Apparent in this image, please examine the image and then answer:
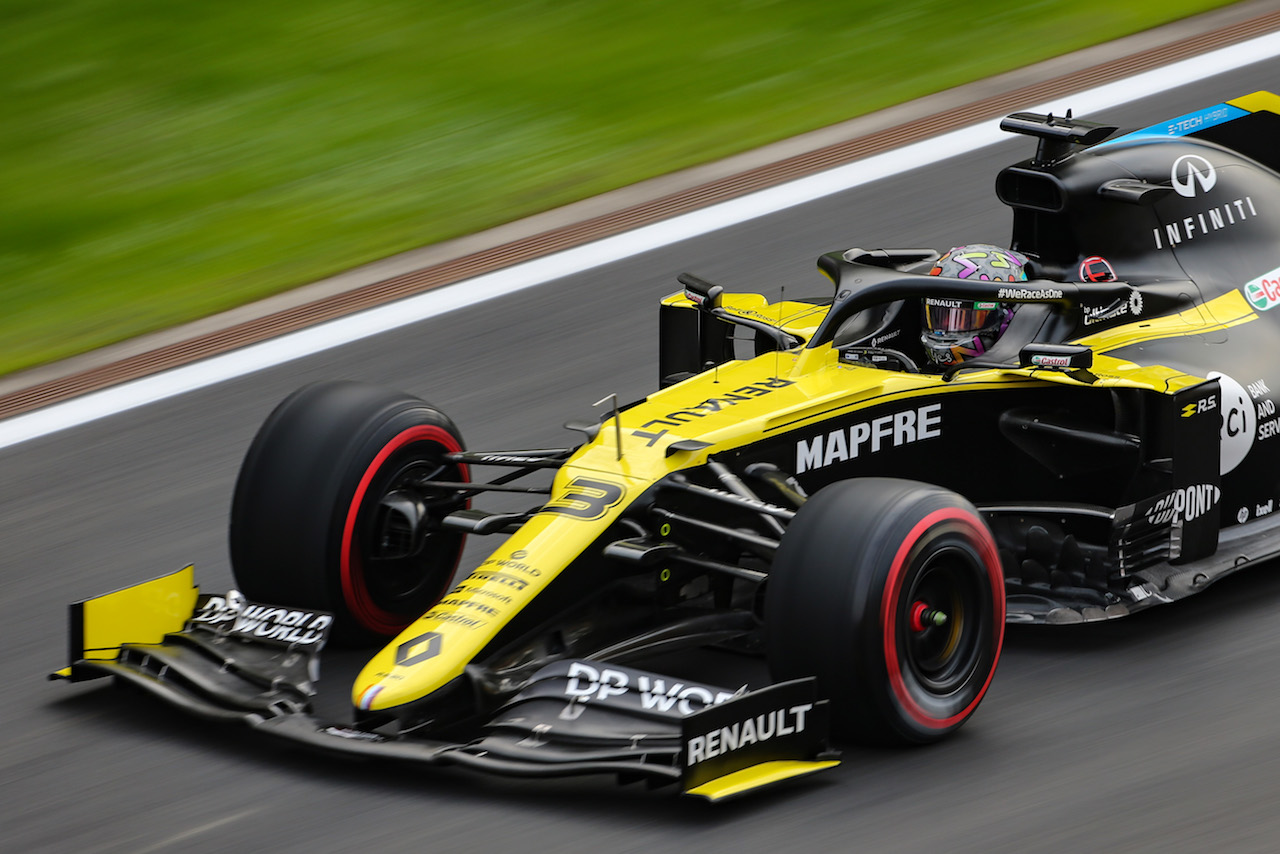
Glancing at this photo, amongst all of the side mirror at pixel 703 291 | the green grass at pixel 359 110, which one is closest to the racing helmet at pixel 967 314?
the side mirror at pixel 703 291

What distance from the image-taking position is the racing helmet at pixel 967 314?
707 cm

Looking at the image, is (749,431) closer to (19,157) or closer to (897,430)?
(897,430)

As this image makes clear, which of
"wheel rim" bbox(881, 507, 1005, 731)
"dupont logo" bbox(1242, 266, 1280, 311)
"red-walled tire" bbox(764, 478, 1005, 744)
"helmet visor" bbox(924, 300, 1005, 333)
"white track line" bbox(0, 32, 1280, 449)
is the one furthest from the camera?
"white track line" bbox(0, 32, 1280, 449)

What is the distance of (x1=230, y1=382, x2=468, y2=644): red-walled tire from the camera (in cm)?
661

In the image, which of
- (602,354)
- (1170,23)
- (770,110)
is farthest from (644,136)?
(1170,23)

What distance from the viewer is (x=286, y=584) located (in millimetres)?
6652

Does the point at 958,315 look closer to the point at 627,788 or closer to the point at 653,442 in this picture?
the point at 653,442

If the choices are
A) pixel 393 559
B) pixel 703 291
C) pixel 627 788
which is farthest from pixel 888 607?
pixel 703 291

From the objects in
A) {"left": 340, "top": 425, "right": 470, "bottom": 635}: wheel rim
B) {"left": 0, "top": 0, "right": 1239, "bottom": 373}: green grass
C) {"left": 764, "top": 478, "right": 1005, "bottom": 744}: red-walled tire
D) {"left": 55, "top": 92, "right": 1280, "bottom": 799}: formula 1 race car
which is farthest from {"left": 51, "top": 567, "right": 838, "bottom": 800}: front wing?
{"left": 0, "top": 0, "right": 1239, "bottom": 373}: green grass

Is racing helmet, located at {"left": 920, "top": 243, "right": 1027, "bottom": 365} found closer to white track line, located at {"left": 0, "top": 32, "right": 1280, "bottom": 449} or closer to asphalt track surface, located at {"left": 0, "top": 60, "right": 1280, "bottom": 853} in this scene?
asphalt track surface, located at {"left": 0, "top": 60, "right": 1280, "bottom": 853}

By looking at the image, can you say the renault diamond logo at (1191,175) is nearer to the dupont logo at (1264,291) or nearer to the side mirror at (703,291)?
the dupont logo at (1264,291)

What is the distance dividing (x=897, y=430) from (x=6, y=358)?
20.9 feet

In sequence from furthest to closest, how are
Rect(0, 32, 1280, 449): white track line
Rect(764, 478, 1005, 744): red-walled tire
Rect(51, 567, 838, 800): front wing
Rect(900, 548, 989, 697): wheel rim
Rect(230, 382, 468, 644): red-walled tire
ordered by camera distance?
Rect(0, 32, 1280, 449): white track line → Rect(230, 382, 468, 644): red-walled tire → Rect(900, 548, 989, 697): wheel rim → Rect(764, 478, 1005, 744): red-walled tire → Rect(51, 567, 838, 800): front wing

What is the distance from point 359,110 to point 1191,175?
7.72m
